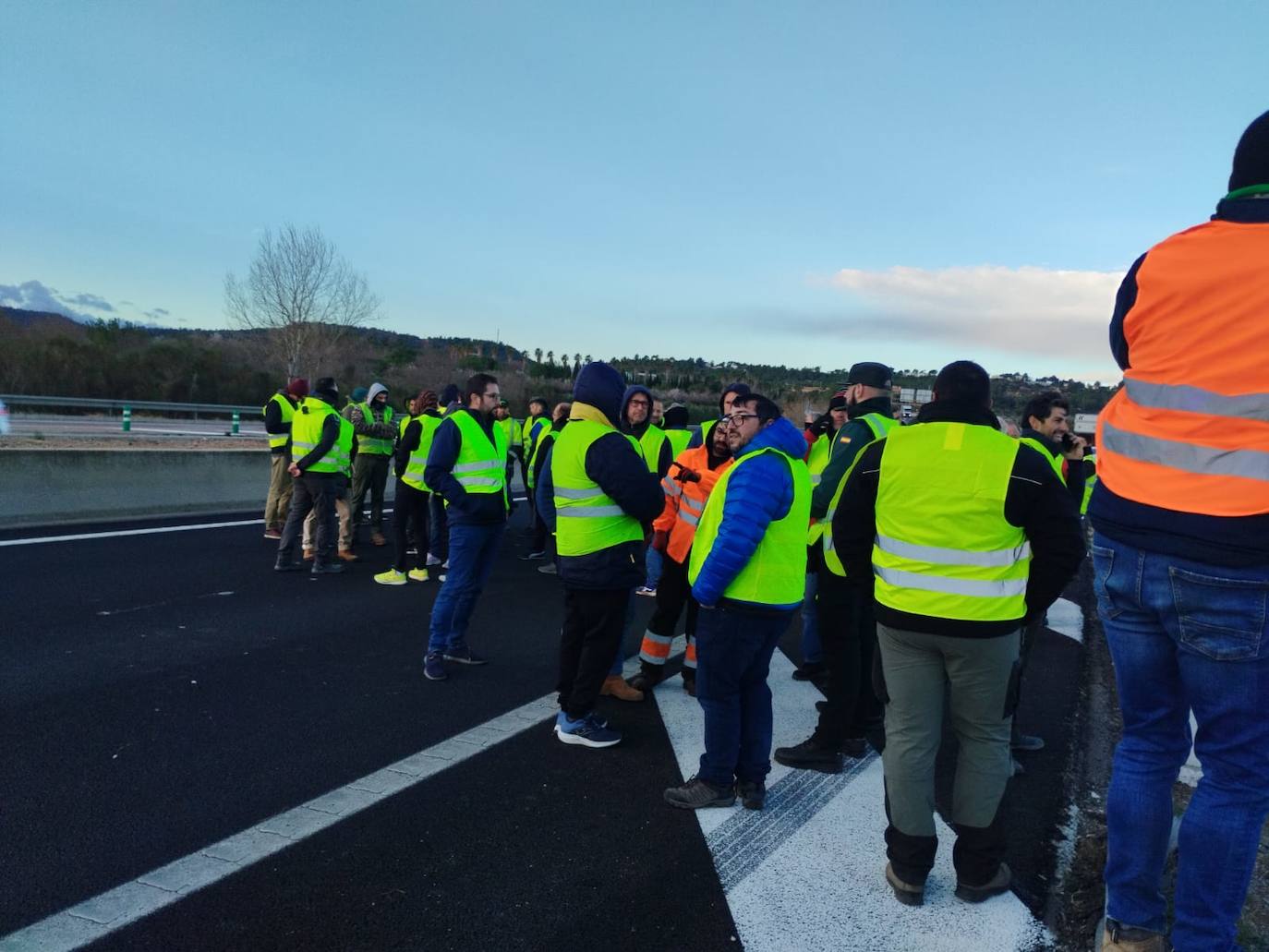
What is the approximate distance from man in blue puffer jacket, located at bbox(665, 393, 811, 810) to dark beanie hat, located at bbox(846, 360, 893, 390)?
1502 mm

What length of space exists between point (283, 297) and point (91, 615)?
27866mm

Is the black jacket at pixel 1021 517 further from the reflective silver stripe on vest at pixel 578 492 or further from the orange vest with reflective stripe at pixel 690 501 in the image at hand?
the orange vest with reflective stripe at pixel 690 501

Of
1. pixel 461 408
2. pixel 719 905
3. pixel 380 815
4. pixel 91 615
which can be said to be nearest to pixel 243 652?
pixel 91 615

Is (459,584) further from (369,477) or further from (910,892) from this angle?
(369,477)

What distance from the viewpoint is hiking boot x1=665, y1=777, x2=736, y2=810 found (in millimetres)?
3887

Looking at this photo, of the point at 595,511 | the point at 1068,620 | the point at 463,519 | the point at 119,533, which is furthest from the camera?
the point at 119,533

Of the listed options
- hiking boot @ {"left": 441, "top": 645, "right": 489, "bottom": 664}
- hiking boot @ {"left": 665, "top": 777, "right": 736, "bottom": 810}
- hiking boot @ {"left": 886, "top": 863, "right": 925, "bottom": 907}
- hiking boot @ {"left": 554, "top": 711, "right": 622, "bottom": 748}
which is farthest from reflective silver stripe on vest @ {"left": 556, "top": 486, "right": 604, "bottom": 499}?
hiking boot @ {"left": 886, "top": 863, "right": 925, "bottom": 907}

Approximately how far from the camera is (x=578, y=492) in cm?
462

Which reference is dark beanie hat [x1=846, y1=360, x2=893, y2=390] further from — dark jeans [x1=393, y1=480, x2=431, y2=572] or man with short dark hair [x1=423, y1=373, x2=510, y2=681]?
dark jeans [x1=393, y1=480, x2=431, y2=572]

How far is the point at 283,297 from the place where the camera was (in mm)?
31844

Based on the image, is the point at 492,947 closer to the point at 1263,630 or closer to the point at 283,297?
the point at 1263,630

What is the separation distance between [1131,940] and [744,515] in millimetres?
1977

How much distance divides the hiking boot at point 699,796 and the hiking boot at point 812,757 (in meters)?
0.64

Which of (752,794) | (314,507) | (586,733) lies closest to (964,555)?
(752,794)
